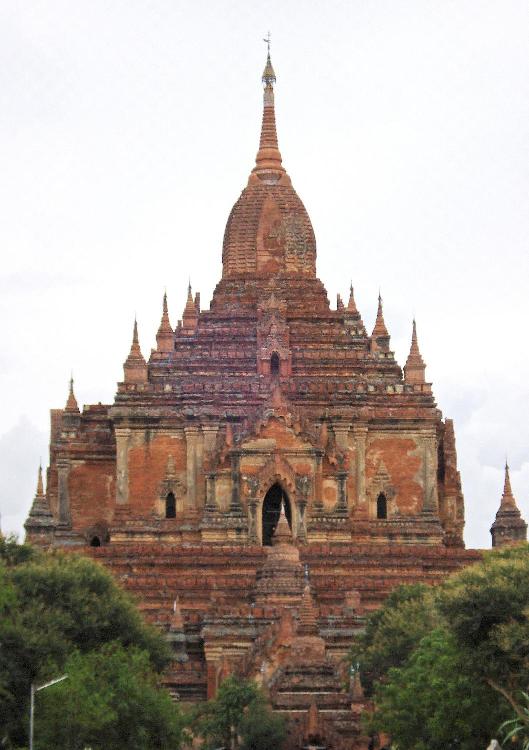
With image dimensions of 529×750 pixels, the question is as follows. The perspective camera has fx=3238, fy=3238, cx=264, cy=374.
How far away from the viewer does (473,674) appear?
2694 inches

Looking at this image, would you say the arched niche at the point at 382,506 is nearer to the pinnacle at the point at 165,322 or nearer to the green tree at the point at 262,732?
the pinnacle at the point at 165,322

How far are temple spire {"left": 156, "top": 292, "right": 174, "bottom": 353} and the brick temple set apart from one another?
0.07 m

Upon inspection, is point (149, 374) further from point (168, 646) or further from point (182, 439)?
point (168, 646)

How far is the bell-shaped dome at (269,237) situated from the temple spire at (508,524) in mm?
9882

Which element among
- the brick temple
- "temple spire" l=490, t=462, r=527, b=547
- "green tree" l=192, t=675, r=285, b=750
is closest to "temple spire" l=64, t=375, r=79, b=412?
the brick temple

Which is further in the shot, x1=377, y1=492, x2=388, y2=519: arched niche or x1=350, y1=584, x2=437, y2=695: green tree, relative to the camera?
x1=377, y1=492, x2=388, y2=519: arched niche

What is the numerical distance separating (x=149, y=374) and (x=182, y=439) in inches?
128

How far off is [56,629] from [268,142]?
36.6 metres

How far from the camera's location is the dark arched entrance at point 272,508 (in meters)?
95.2

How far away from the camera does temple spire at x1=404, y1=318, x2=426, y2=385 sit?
327 ft

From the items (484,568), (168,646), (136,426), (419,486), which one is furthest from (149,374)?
(484,568)

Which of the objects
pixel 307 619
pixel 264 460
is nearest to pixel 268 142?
pixel 264 460

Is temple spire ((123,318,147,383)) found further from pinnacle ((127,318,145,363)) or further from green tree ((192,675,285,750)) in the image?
green tree ((192,675,285,750))

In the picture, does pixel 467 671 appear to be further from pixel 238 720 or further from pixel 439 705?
pixel 238 720
